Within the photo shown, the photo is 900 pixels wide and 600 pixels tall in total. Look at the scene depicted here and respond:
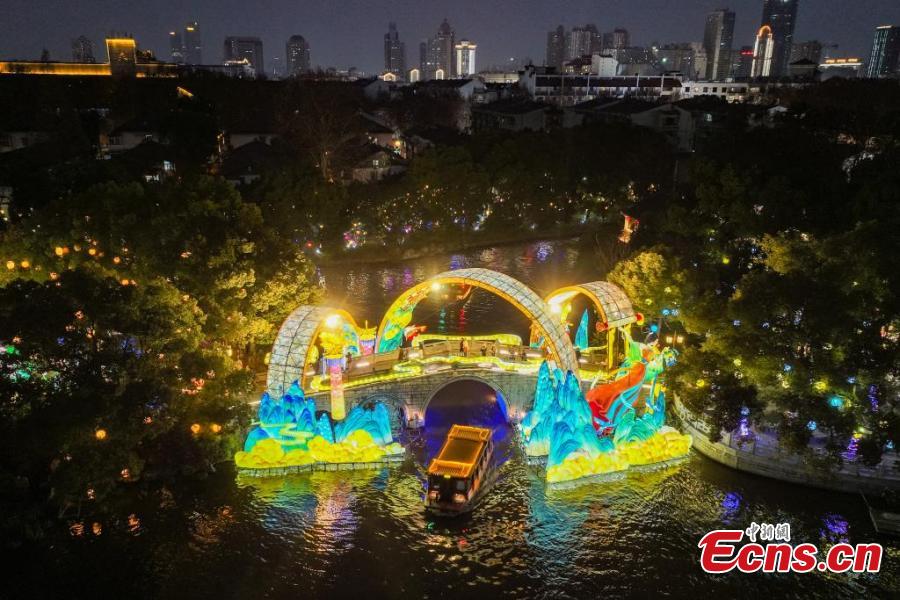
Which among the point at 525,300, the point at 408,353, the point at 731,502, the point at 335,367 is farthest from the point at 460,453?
the point at 731,502

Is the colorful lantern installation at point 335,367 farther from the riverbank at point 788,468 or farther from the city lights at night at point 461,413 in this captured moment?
the riverbank at point 788,468

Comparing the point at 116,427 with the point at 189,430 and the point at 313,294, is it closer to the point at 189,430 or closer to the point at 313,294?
the point at 189,430

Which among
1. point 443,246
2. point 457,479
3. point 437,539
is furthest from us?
point 443,246

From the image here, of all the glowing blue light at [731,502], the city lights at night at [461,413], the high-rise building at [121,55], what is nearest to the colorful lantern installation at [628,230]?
the city lights at night at [461,413]

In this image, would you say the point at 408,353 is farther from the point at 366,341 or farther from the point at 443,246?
the point at 443,246

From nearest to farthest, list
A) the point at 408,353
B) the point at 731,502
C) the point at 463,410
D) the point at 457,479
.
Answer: the point at 457,479, the point at 731,502, the point at 408,353, the point at 463,410

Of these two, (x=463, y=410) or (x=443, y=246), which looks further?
(x=443, y=246)
